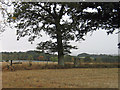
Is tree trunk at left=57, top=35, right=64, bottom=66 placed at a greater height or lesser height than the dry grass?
greater

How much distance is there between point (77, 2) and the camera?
11.9m

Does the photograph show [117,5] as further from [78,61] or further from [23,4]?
[23,4]

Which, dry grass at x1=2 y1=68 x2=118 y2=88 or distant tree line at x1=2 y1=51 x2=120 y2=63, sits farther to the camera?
distant tree line at x1=2 y1=51 x2=120 y2=63

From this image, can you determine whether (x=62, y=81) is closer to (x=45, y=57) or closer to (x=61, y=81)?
(x=61, y=81)

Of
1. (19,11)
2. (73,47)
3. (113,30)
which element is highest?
(19,11)

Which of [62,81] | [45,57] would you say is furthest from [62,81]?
[45,57]

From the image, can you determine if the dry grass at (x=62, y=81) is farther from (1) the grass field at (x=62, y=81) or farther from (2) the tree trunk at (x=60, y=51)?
(2) the tree trunk at (x=60, y=51)

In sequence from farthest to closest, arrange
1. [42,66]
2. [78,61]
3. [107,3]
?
[78,61] → [42,66] → [107,3]

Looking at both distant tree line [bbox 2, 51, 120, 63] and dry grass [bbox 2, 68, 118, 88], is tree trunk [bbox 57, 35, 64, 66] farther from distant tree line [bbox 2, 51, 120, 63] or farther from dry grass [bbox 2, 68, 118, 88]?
dry grass [bbox 2, 68, 118, 88]

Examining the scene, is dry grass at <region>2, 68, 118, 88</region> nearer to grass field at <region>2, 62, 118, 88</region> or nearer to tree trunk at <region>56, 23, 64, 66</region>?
grass field at <region>2, 62, 118, 88</region>

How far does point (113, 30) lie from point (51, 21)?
6935 mm

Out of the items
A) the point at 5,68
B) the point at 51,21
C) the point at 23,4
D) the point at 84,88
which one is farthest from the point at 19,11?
the point at 84,88

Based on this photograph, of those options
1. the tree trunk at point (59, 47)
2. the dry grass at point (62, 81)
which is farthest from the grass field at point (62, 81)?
the tree trunk at point (59, 47)

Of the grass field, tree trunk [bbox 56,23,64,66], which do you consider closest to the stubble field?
the grass field
